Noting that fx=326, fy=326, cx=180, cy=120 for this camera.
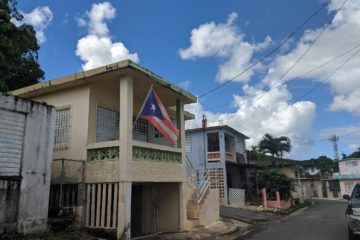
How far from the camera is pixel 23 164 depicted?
26.2 ft

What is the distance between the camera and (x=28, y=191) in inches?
314

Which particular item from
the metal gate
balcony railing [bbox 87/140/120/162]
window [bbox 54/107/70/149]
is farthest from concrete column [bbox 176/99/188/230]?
the metal gate

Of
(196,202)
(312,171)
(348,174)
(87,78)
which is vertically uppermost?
(87,78)

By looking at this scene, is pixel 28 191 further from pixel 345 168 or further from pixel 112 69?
pixel 345 168

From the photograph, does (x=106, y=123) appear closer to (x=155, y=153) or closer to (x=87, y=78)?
(x=87, y=78)

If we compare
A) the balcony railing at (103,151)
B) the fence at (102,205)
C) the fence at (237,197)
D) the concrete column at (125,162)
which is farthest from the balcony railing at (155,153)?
the fence at (237,197)

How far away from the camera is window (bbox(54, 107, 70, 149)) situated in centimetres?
1096

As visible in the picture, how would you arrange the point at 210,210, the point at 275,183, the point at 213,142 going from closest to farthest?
the point at 210,210 < the point at 275,183 < the point at 213,142

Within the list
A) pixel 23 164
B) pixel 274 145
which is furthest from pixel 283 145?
pixel 23 164

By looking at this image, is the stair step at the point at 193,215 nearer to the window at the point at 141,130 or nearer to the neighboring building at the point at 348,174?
the window at the point at 141,130

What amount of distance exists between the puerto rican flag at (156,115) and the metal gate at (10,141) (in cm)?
332

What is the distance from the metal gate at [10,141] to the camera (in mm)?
7654

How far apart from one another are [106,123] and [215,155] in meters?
15.1

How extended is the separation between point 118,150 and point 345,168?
136 ft
